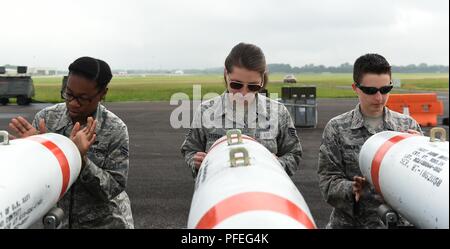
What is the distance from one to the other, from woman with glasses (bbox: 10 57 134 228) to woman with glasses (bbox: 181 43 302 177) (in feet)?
1.85

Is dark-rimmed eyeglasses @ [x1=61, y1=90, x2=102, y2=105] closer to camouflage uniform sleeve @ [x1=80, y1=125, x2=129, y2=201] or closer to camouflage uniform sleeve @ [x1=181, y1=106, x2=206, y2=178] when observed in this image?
camouflage uniform sleeve @ [x1=80, y1=125, x2=129, y2=201]

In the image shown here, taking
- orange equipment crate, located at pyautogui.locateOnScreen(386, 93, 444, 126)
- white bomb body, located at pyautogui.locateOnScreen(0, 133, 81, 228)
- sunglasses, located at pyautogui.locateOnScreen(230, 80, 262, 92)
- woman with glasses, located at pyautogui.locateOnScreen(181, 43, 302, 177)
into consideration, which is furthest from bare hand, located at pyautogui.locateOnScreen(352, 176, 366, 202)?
orange equipment crate, located at pyautogui.locateOnScreen(386, 93, 444, 126)

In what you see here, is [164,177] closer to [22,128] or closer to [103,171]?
[103,171]

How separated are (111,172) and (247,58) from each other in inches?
50.8

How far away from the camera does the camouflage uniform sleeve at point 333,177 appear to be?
3432 millimetres

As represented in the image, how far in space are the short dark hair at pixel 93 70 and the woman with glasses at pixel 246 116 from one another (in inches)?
31.4

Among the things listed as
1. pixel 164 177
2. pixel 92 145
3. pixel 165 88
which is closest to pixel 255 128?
pixel 92 145

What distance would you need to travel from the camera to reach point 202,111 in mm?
3945

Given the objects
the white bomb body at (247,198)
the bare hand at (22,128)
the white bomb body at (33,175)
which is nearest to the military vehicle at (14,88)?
the bare hand at (22,128)

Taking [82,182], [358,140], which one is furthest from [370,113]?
[82,182]

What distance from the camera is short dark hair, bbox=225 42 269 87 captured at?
3.50 m

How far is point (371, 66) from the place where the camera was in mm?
3391
